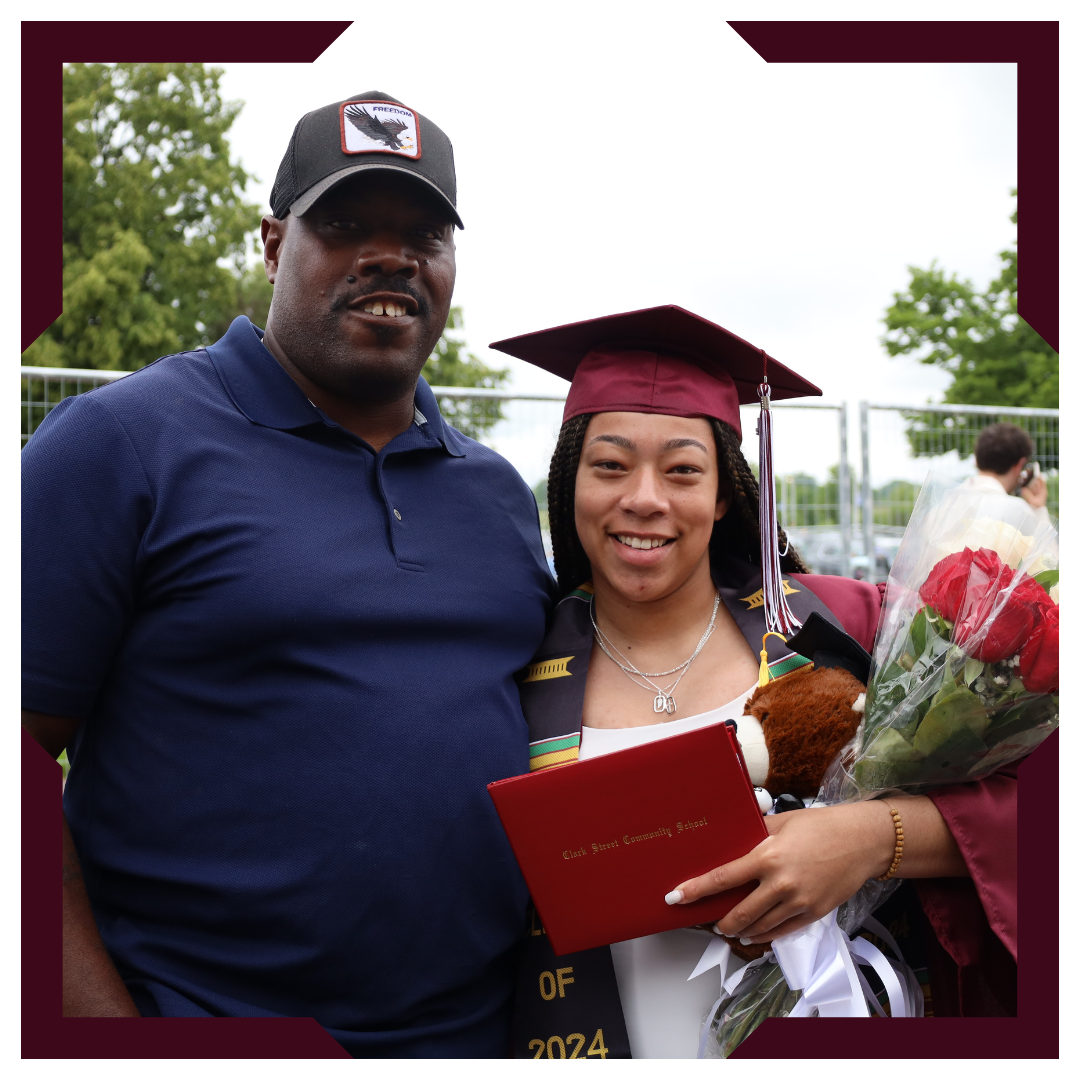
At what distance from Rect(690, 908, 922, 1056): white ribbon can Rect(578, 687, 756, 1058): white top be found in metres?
0.04

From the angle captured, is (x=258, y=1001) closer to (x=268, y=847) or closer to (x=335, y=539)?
(x=268, y=847)

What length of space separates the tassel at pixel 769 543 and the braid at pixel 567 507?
17.9 inches

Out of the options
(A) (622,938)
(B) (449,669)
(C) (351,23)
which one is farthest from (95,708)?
(C) (351,23)

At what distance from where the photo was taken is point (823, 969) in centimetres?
183

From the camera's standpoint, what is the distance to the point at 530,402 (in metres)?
6.00

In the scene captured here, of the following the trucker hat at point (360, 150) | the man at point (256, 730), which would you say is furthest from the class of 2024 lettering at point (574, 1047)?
the trucker hat at point (360, 150)

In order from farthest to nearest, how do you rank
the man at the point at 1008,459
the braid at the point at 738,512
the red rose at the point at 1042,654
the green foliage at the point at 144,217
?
the green foliage at the point at 144,217
the man at the point at 1008,459
the braid at the point at 738,512
the red rose at the point at 1042,654

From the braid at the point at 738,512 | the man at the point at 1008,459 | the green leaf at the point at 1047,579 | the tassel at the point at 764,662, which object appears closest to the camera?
the green leaf at the point at 1047,579

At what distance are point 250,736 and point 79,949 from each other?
1.65ft

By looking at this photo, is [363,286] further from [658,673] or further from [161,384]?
[658,673]

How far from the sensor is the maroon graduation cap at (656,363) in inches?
90.9

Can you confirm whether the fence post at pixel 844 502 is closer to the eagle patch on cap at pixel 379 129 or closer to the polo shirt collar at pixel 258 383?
the eagle patch on cap at pixel 379 129

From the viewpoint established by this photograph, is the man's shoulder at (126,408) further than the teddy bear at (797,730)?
No
